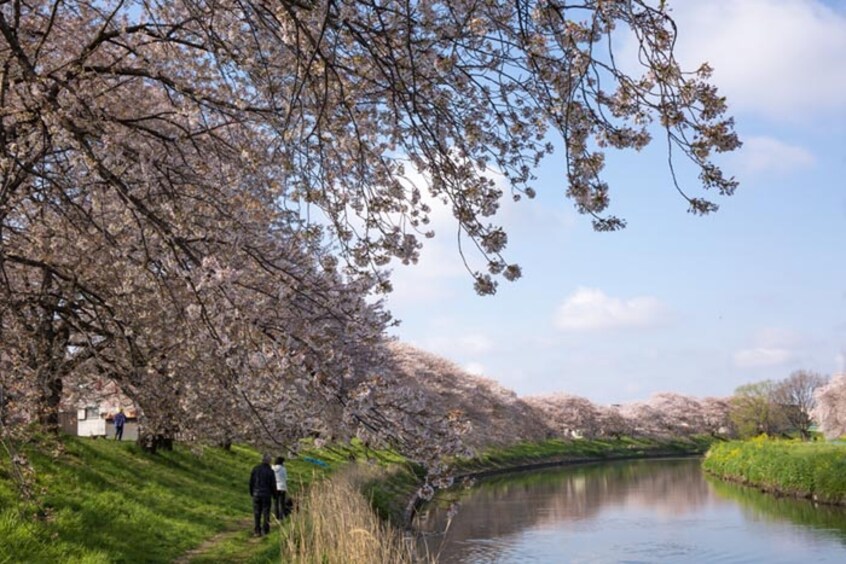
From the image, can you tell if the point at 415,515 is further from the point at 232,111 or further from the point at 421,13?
the point at 421,13

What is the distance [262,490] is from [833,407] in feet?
203

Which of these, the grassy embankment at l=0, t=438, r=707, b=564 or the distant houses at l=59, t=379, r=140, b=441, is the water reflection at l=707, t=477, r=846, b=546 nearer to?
the grassy embankment at l=0, t=438, r=707, b=564

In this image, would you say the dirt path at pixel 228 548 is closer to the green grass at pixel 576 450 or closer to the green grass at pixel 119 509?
the green grass at pixel 119 509

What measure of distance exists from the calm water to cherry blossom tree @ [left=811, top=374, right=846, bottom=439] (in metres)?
29.6

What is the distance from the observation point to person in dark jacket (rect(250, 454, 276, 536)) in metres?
16.5

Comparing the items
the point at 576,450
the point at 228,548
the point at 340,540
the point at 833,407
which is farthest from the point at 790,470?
the point at 576,450

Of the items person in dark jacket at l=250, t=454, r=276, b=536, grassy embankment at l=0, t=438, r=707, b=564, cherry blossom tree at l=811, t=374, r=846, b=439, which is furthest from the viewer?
cherry blossom tree at l=811, t=374, r=846, b=439

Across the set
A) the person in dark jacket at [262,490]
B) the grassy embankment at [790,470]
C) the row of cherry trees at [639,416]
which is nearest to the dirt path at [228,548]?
the person in dark jacket at [262,490]

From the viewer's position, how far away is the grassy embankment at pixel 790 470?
3077 centimetres

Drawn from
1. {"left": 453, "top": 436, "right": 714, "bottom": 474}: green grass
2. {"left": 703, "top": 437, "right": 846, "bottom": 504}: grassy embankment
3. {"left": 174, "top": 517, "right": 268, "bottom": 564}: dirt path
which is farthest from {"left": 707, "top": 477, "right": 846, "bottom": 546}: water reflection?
{"left": 453, "top": 436, "right": 714, "bottom": 474}: green grass

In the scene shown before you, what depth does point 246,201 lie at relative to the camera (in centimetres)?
819

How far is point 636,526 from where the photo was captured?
2769 cm

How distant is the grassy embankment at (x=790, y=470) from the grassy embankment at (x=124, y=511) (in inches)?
821

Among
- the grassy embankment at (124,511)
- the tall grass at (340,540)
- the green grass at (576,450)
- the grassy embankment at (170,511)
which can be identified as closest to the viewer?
the tall grass at (340,540)
